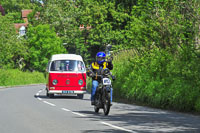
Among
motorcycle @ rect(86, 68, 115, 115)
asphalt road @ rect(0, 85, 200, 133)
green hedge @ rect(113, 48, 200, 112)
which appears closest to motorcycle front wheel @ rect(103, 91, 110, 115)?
motorcycle @ rect(86, 68, 115, 115)

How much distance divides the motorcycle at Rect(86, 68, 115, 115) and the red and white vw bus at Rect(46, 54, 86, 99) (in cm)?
877

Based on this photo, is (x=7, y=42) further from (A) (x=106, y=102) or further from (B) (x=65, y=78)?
(A) (x=106, y=102)

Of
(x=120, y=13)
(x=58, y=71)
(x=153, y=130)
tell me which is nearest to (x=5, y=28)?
(x=120, y=13)

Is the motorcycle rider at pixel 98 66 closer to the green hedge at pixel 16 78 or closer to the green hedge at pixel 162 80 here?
the green hedge at pixel 162 80

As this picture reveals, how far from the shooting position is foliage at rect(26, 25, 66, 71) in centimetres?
8056

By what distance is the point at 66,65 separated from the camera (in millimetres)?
24422

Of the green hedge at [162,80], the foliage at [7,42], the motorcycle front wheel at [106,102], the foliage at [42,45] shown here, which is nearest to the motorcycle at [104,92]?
the motorcycle front wheel at [106,102]

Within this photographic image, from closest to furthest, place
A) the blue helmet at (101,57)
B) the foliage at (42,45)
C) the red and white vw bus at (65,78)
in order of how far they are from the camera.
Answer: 1. the blue helmet at (101,57)
2. the red and white vw bus at (65,78)
3. the foliage at (42,45)

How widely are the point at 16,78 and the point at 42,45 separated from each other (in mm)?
24263

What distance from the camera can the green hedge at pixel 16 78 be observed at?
165 feet

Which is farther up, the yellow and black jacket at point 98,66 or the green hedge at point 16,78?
the yellow and black jacket at point 98,66

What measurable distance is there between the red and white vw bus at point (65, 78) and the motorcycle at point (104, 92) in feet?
28.8

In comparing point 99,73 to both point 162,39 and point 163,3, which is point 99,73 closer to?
point 162,39

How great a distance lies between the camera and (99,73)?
48.1 ft
